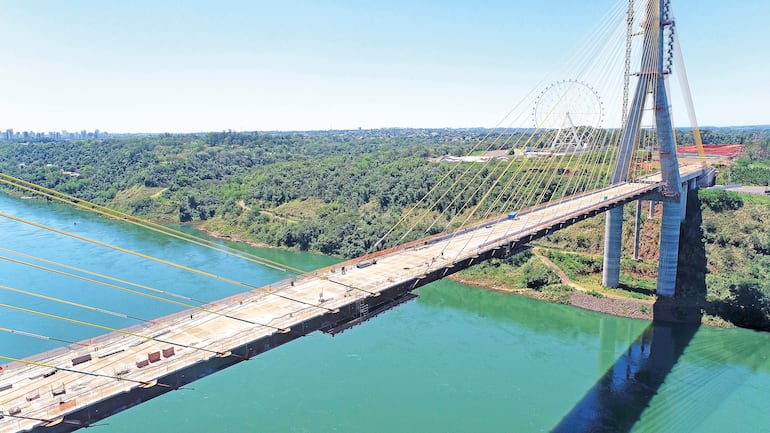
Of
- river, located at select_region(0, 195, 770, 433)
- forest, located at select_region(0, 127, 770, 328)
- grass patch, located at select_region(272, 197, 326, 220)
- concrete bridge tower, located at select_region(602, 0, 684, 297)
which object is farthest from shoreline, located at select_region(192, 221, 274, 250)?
concrete bridge tower, located at select_region(602, 0, 684, 297)

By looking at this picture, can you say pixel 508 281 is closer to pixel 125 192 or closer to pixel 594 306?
pixel 594 306

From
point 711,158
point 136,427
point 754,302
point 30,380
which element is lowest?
point 136,427

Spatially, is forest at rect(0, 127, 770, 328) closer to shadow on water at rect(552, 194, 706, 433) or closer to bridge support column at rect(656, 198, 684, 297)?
shadow on water at rect(552, 194, 706, 433)

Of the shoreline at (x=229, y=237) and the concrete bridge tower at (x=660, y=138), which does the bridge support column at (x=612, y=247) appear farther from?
the shoreline at (x=229, y=237)

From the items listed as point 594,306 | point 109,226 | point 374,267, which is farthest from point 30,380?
point 109,226

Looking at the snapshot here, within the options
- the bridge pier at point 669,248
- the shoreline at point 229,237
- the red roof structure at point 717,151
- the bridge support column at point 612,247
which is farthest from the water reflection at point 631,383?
the red roof structure at point 717,151

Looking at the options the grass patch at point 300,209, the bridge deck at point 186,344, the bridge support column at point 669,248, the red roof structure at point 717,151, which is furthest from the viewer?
the red roof structure at point 717,151
